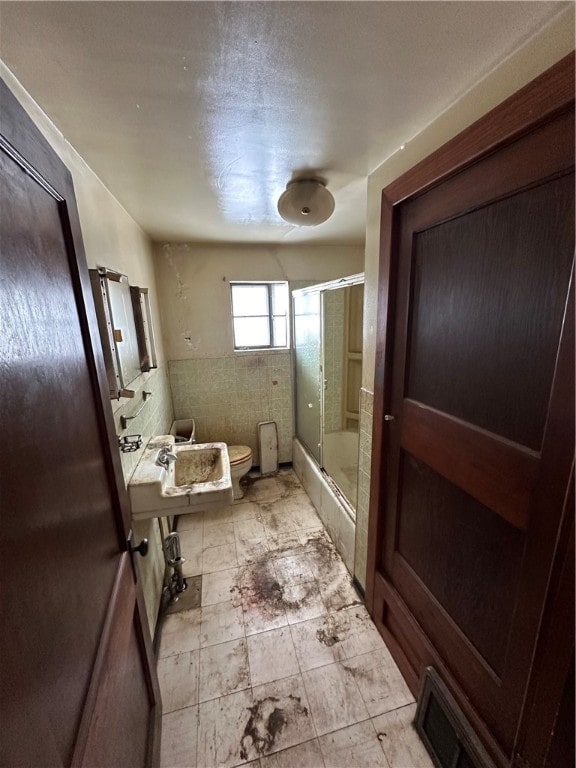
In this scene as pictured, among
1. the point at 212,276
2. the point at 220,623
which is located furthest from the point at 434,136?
the point at 220,623

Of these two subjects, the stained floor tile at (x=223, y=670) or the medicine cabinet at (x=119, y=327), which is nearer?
the medicine cabinet at (x=119, y=327)

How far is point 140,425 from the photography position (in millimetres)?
1627

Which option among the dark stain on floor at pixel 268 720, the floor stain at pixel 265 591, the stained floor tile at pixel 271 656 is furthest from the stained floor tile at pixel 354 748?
the floor stain at pixel 265 591

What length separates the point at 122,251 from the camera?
1.56 metres

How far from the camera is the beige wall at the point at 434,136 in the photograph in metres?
0.64

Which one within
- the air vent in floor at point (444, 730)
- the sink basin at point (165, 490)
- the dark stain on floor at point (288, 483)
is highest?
the sink basin at point (165, 490)

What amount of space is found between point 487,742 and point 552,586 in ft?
2.20

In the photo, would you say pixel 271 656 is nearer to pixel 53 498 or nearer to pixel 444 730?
pixel 444 730

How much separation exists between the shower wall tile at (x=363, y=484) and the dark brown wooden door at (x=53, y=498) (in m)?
1.11

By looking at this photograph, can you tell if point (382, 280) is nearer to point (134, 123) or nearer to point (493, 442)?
point (493, 442)

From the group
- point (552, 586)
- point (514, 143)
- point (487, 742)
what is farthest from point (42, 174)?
point (487, 742)

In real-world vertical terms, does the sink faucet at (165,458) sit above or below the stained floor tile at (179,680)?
above

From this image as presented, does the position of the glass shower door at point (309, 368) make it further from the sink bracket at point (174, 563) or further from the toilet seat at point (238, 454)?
the sink bracket at point (174, 563)

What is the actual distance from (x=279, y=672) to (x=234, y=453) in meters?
1.53
